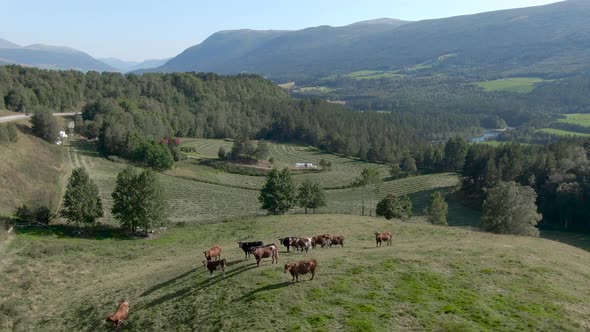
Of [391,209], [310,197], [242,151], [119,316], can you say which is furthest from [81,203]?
[242,151]

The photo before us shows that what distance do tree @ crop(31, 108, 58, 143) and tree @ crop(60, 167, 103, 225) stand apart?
188 ft

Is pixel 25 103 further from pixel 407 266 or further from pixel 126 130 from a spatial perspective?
pixel 407 266

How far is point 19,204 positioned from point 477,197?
8829cm

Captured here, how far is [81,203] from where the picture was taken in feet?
172

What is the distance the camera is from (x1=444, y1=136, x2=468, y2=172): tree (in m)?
140

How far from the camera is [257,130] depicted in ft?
646

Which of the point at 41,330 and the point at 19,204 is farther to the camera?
the point at 19,204

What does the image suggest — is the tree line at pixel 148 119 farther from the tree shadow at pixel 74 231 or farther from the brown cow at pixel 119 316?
the brown cow at pixel 119 316

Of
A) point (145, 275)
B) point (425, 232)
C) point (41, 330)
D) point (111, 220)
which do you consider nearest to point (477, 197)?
point (425, 232)

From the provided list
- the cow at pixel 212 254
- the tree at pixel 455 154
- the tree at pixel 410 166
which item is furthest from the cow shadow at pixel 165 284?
the tree at pixel 455 154

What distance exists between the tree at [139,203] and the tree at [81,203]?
2.69 meters

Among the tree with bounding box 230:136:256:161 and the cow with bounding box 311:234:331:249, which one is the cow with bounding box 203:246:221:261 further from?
the tree with bounding box 230:136:256:161

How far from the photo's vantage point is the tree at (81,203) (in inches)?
2053

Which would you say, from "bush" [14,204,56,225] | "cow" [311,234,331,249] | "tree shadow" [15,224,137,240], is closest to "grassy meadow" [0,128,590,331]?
"tree shadow" [15,224,137,240]
